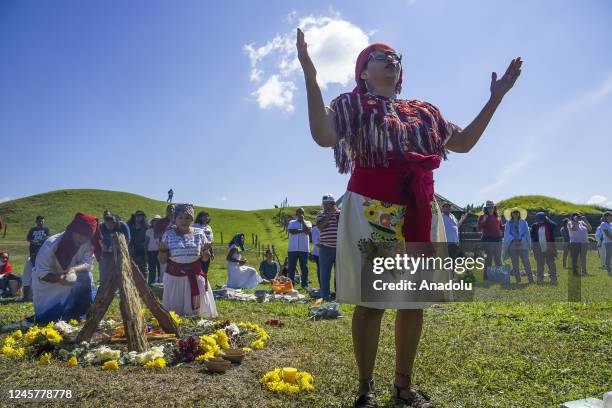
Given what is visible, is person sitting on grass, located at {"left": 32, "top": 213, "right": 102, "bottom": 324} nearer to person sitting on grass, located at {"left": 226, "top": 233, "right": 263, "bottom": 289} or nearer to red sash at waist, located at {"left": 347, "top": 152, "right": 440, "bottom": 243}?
red sash at waist, located at {"left": 347, "top": 152, "right": 440, "bottom": 243}

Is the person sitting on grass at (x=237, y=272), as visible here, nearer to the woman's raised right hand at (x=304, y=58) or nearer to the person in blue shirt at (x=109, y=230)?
the person in blue shirt at (x=109, y=230)

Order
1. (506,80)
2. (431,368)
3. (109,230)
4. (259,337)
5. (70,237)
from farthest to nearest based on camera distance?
(109,230)
(70,237)
(259,337)
(431,368)
(506,80)

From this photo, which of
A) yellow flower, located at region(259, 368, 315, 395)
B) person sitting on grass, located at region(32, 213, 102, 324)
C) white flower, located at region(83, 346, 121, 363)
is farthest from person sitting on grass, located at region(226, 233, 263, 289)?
yellow flower, located at region(259, 368, 315, 395)

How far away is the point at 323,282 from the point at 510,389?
595cm

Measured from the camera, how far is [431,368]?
4090 mm

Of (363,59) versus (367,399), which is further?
(363,59)

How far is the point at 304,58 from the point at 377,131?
0.63 metres

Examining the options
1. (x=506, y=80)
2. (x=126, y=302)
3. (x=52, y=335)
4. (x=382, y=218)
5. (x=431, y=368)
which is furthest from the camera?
(x=52, y=335)

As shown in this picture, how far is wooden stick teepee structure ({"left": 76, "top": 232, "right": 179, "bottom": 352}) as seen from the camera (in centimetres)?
465

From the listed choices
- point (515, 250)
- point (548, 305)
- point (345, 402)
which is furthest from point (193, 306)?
point (515, 250)

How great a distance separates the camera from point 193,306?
6.92 m

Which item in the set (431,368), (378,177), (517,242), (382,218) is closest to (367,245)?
(382,218)

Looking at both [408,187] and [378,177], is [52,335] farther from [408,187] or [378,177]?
[408,187]

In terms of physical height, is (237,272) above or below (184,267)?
below
